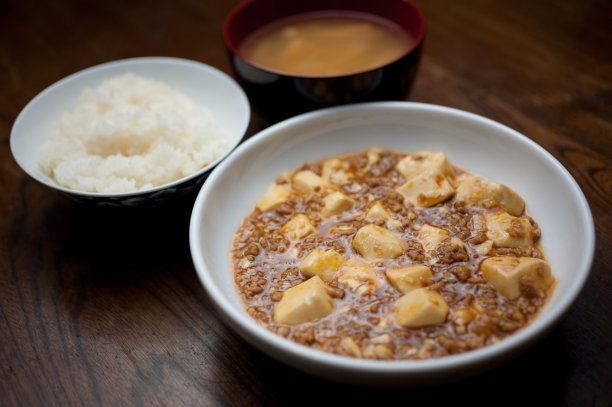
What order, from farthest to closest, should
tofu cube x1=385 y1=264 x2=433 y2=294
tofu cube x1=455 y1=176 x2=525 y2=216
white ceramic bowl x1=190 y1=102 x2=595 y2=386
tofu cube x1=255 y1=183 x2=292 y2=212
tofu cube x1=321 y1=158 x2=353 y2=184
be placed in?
tofu cube x1=321 y1=158 x2=353 y2=184, tofu cube x1=255 y1=183 x2=292 y2=212, tofu cube x1=455 y1=176 x2=525 y2=216, tofu cube x1=385 y1=264 x2=433 y2=294, white ceramic bowl x1=190 y1=102 x2=595 y2=386

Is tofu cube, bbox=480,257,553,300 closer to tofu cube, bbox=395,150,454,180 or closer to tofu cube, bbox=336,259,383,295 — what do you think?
tofu cube, bbox=336,259,383,295

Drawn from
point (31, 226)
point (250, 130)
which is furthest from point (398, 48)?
point (31, 226)

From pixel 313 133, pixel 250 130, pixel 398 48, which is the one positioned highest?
pixel 398 48

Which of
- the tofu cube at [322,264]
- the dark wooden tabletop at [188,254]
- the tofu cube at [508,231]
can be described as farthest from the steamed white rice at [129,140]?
the tofu cube at [508,231]

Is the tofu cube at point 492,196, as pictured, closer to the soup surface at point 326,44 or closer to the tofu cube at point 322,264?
the tofu cube at point 322,264

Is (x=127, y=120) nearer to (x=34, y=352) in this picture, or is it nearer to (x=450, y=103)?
(x=34, y=352)

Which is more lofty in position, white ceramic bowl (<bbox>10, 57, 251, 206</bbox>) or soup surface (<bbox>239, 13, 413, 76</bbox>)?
soup surface (<bbox>239, 13, 413, 76</bbox>)

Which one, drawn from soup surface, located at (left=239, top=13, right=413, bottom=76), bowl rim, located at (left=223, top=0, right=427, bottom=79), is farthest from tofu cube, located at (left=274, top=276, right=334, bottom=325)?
soup surface, located at (left=239, top=13, right=413, bottom=76)
